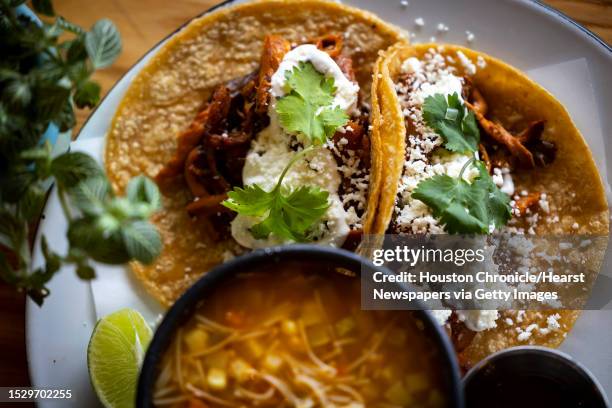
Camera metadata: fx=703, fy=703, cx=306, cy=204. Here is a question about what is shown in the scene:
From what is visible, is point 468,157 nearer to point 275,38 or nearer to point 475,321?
point 475,321

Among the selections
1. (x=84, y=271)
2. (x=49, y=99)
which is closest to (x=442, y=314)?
(x=84, y=271)

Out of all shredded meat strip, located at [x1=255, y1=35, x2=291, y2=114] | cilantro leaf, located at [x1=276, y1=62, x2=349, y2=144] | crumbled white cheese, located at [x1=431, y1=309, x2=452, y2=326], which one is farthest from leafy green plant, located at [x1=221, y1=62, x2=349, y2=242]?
crumbled white cheese, located at [x1=431, y1=309, x2=452, y2=326]

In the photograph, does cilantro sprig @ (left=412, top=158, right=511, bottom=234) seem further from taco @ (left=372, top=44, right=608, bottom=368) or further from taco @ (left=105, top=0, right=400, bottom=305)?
taco @ (left=105, top=0, right=400, bottom=305)

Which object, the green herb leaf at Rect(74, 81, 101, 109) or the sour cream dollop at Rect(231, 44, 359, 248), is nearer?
the green herb leaf at Rect(74, 81, 101, 109)

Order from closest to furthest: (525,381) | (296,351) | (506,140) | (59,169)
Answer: (59,169)
(296,351)
(525,381)
(506,140)

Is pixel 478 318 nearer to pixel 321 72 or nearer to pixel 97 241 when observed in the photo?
pixel 321 72

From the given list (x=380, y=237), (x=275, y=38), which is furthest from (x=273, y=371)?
(x=275, y=38)

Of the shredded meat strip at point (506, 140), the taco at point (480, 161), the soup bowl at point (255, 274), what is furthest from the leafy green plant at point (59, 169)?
the shredded meat strip at point (506, 140)
